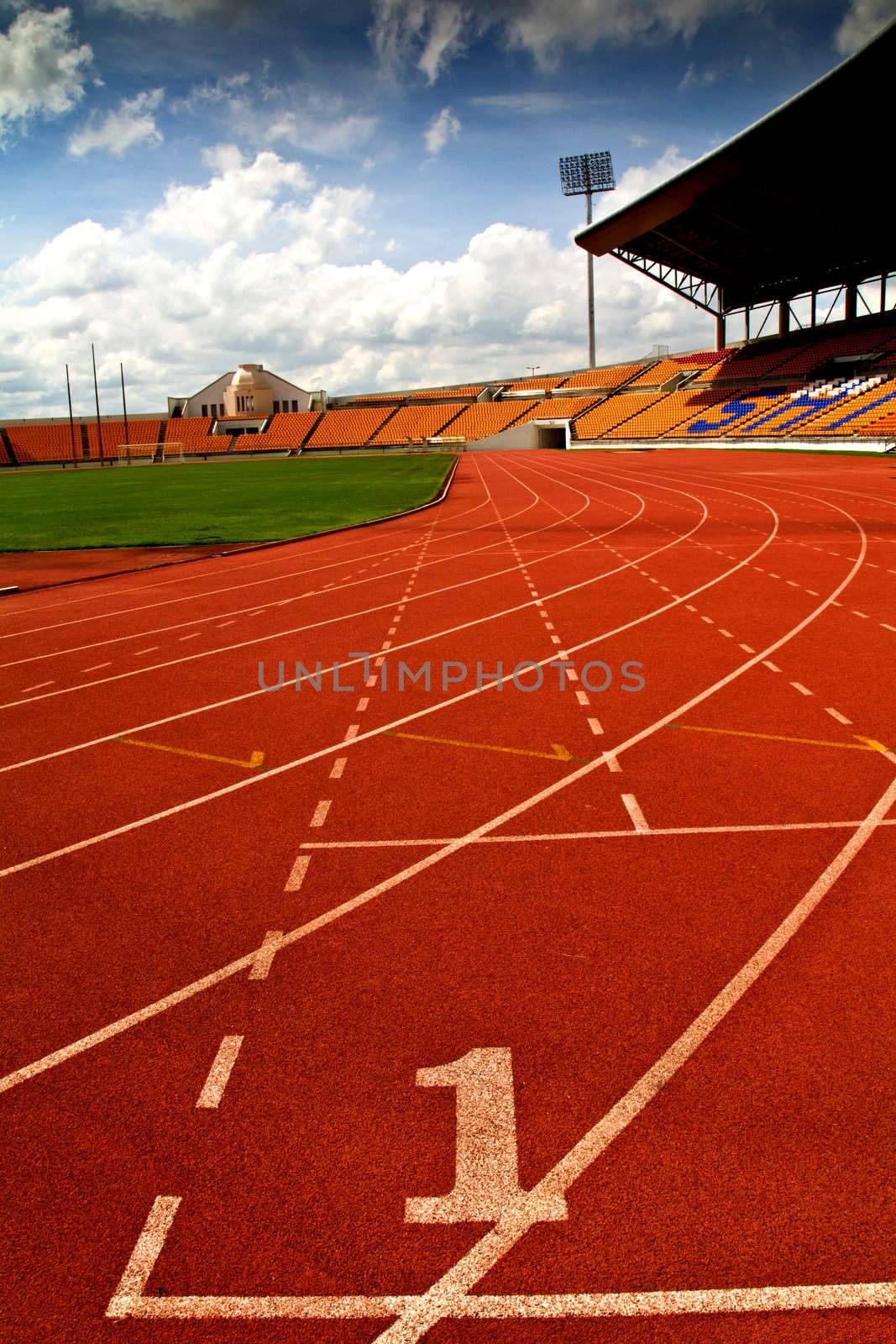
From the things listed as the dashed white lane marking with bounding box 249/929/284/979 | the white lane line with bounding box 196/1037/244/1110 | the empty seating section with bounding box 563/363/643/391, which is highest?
the empty seating section with bounding box 563/363/643/391

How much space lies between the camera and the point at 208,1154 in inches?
138

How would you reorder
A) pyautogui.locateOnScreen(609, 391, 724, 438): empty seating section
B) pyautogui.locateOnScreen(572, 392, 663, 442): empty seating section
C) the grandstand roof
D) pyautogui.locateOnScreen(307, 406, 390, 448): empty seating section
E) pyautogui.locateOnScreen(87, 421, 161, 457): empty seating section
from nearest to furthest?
the grandstand roof
pyautogui.locateOnScreen(609, 391, 724, 438): empty seating section
pyautogui.locateOnScreen(572, 392, 663, 442): empty seating section
pyautogui.locateOnScreen(307, 406, 390, 448): empty seating section
pyautogui.locateOnScreen(87, 421, 161, 457): empty seating section

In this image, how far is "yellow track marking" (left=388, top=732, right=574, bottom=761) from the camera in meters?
7.58

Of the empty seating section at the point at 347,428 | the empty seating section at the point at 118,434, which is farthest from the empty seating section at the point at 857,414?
the empty seating section at the point at 118,434

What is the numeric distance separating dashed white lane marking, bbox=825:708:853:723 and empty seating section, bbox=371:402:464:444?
84175mm

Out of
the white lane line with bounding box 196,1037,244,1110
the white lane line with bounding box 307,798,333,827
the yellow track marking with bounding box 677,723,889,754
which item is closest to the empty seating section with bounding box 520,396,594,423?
the yellow track marking with bounding box 677,723,889,754

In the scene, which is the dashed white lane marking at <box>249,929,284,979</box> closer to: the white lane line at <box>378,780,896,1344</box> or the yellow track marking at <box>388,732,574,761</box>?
the white lane line at <box>378,780,896,1344</box>

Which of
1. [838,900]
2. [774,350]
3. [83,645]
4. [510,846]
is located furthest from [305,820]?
[774,350]

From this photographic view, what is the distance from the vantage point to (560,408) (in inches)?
3361

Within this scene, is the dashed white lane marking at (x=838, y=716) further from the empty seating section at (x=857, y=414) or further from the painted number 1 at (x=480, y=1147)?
the empty seating section at (x=857, y=414)

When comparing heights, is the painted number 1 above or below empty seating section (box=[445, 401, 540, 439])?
below

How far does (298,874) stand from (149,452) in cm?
9918

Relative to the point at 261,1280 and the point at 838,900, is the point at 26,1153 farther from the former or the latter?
the point at 838,900

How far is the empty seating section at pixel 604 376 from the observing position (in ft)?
280
